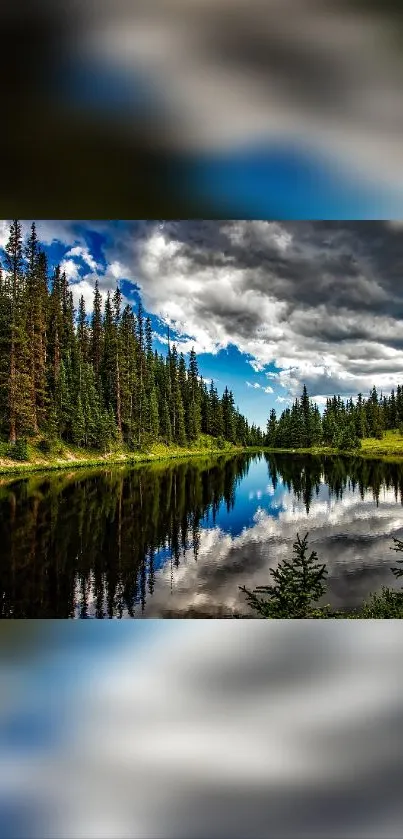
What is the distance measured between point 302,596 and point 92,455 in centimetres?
286

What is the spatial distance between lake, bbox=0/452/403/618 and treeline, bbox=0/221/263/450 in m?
0.54

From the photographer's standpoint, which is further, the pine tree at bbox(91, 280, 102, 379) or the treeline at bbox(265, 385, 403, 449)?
the treeline at bbox(265, 385, 403, 449)

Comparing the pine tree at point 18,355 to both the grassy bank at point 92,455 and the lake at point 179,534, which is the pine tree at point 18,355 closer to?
the grassy bank at point 92,455

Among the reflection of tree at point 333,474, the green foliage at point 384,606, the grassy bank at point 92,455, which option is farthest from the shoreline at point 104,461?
the green foliage at point 384,606

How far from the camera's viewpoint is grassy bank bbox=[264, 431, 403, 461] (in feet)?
23.9

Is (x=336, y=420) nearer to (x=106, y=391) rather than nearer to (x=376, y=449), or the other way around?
(x=376, y=449)

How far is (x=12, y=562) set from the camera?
19.8ft

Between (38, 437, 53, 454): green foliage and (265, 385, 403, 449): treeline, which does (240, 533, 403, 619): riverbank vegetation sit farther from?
(38, 437, 53, 454): green foliage

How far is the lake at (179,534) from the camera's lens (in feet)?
19.1

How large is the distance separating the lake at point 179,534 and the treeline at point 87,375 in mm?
545
